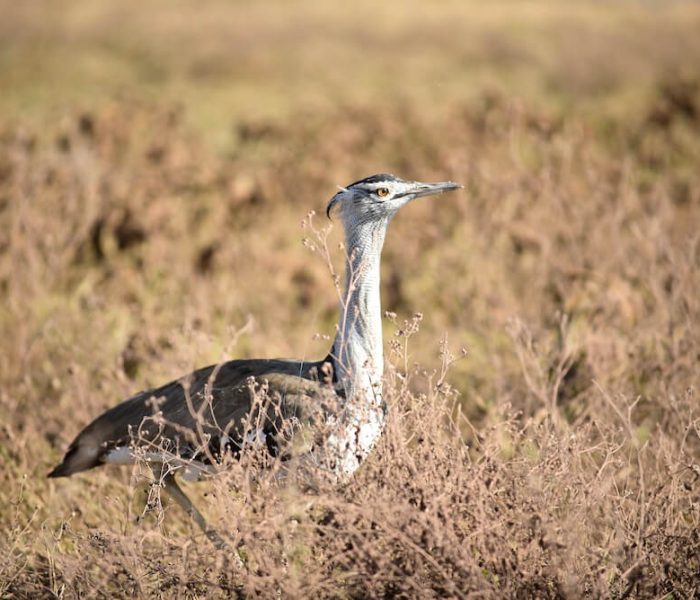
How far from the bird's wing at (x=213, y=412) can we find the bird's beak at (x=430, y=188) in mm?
679

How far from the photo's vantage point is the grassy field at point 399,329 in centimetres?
283

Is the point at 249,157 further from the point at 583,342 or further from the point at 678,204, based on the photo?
the point at 583,342

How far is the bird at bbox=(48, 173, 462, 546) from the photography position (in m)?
3.13

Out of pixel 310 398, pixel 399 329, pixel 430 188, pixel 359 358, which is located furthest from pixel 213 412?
pixel 430 188

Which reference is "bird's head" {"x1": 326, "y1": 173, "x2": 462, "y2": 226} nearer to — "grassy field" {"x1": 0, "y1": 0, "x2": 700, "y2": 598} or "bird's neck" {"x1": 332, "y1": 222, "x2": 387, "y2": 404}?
"bird's neck" {"x1": 332, "y1": 222, "x2": 387, "y2": 404}

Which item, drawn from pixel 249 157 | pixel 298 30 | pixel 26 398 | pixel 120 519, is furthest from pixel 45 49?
pixel 120 519

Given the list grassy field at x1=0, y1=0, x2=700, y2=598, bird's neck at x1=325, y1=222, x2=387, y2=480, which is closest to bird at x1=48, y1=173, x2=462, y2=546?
bird's neck at x1=325, y1=222, x2=387, y2=480

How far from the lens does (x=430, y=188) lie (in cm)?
362

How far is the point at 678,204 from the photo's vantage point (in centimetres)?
814

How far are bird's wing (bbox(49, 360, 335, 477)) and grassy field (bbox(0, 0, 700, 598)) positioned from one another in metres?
0.19

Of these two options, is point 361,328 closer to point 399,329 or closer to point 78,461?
point 399,329

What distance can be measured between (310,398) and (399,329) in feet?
1.51

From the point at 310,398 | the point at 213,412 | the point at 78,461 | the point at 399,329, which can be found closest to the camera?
the point at 399,329

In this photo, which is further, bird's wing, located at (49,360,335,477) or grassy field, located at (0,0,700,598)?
bird's wing, located at (49,360,335,477)
